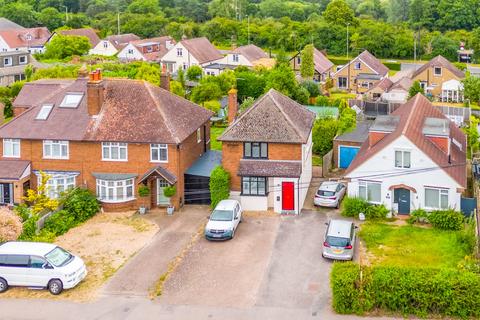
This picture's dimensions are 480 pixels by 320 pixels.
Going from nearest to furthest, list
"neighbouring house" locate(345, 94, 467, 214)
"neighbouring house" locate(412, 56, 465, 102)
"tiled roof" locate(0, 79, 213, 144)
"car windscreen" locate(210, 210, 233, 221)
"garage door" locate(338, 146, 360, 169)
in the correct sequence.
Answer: "car windscreen" locate(210, 210, 233, 221), "neighbouring house" locate(345, 94, 467, 214), "tiled roof" locate(0, 79, 213, 144), "garage door" locate(338, 146, 360, 169), "neighbouring house" locate(412, 56, 465, 102)

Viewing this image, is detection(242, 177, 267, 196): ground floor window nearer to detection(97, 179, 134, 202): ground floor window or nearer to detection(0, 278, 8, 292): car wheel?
detection(97, 179, 134, 202): ground floor window

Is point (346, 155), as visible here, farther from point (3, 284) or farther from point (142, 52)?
point (142, 52)

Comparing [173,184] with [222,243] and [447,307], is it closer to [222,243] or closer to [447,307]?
[222,243]

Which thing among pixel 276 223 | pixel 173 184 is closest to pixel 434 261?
pixel 276 223

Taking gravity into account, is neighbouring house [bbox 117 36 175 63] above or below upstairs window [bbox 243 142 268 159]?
above

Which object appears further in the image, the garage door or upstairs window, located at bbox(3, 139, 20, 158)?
the garage door

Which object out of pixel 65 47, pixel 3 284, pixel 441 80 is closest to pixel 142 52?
pixel 65 47

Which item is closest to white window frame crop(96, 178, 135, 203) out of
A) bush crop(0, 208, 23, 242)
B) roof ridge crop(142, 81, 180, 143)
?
roof ridge crop(142, 81, 180, 143)

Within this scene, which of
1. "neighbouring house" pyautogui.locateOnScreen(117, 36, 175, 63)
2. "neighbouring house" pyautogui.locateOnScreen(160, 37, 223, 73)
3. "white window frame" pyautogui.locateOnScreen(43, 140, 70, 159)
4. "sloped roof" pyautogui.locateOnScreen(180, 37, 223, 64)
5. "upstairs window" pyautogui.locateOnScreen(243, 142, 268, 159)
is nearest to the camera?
"upstairs window" pyautogui.locateOnScreen(243, 142, 268, 159)
